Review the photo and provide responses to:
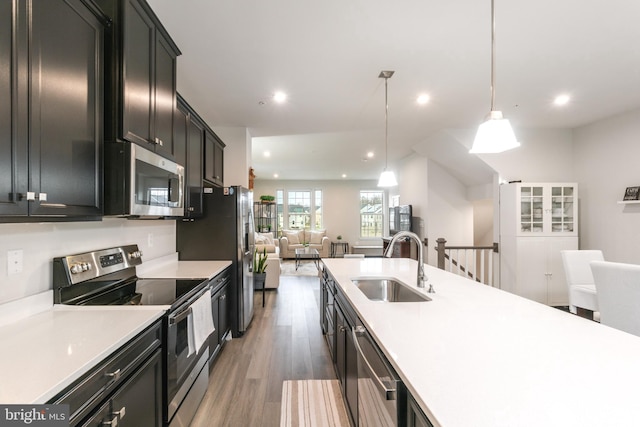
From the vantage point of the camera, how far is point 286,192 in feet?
33.7

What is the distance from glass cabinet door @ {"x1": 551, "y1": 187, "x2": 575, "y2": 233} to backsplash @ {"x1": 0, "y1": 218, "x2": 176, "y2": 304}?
17.1ft

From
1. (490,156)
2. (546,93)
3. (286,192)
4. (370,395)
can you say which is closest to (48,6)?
(370,395)

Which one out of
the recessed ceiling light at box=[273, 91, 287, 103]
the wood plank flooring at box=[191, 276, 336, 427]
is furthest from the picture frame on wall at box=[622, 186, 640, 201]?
the recessed ceiling light at box=[273, 91, 287, 103]

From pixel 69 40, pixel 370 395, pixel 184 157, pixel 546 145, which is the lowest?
pixel 370 395

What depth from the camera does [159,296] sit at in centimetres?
182

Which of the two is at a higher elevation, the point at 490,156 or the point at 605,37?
the point at 605,37

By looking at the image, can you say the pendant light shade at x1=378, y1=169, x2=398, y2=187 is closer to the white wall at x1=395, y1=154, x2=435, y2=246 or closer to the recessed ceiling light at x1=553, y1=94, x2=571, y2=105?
the recessed ceiling light at x1=553, y1=94, x2=571, y2=105

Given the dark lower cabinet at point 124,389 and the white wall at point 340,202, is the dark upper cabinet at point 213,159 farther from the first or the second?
the white wall at point 340,202

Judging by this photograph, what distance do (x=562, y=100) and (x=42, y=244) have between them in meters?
4.81

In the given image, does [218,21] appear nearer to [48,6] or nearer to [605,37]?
[48,6]

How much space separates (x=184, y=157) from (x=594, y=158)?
5.30 m

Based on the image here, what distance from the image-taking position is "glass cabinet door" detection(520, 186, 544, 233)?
4.11 m

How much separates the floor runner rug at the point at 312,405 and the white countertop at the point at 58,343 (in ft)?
3.94

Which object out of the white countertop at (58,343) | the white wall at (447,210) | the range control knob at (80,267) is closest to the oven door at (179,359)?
the white countertop at (58,343)
